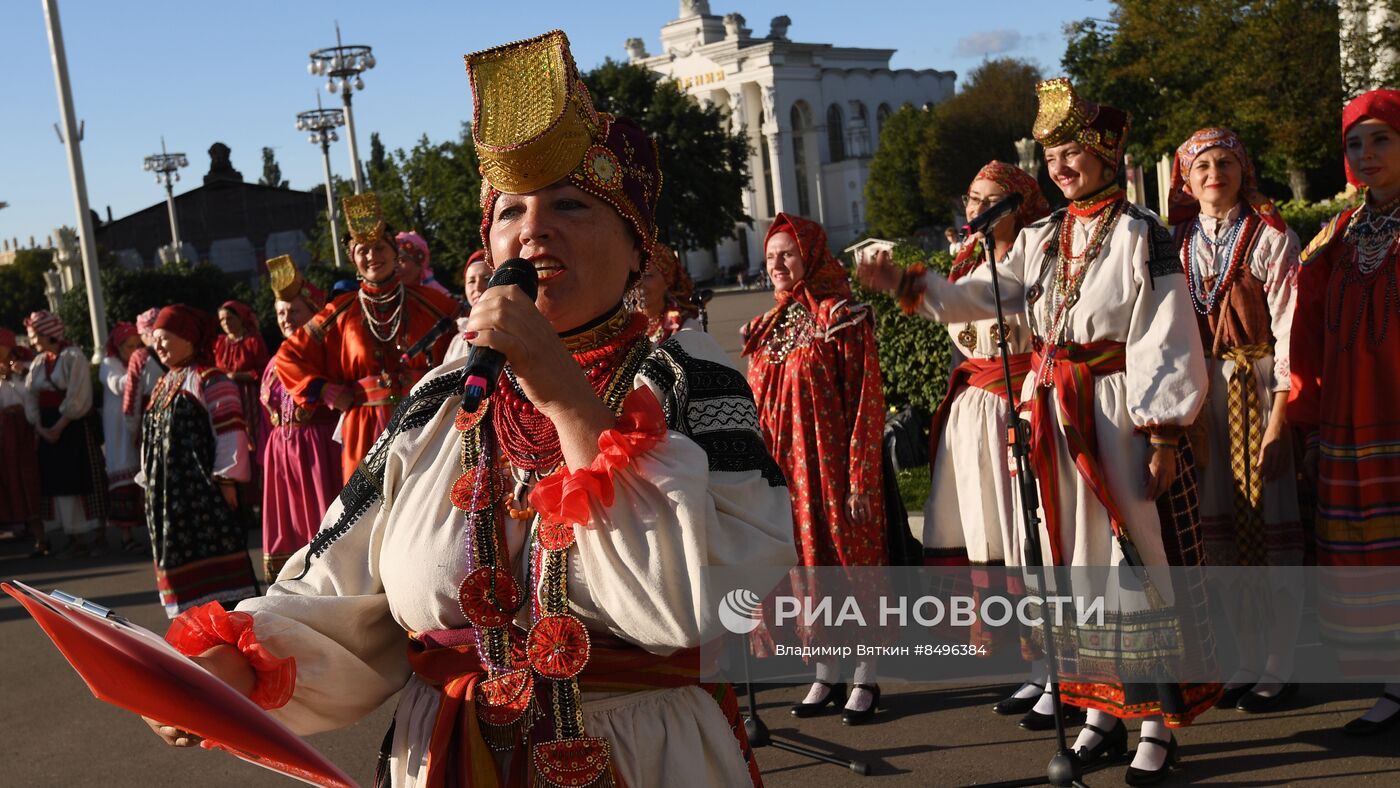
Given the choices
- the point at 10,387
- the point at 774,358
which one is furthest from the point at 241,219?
the point at 774,358

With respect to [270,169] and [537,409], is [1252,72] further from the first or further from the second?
[270,169]

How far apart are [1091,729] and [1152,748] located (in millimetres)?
270

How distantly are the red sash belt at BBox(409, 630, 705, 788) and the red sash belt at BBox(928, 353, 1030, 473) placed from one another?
3.34m

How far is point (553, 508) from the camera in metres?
2.12

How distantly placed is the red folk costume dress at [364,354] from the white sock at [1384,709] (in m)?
4.53

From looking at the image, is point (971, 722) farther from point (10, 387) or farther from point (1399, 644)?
point (10, 387)

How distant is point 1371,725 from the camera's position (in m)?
5.20

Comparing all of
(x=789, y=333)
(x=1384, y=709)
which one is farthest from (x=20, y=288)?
(x=1384, y=709)

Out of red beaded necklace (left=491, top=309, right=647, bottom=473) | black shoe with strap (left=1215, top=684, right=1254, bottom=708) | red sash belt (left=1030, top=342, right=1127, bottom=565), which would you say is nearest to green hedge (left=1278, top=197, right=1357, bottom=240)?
black shoe with strap (left=1215, top=684, right=1254, bottom=708)

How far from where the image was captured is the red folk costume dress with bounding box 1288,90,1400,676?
5.33 m

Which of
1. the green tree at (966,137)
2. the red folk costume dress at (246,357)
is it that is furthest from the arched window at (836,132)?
the red folk costume dress at (246,357)

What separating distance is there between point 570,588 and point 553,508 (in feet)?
0.53

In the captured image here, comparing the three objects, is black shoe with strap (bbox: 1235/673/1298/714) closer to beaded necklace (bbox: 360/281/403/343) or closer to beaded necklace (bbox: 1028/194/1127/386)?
beaded necklace (bbox: 1028/194/1127/386)

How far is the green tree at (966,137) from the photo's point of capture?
74.9 metres
